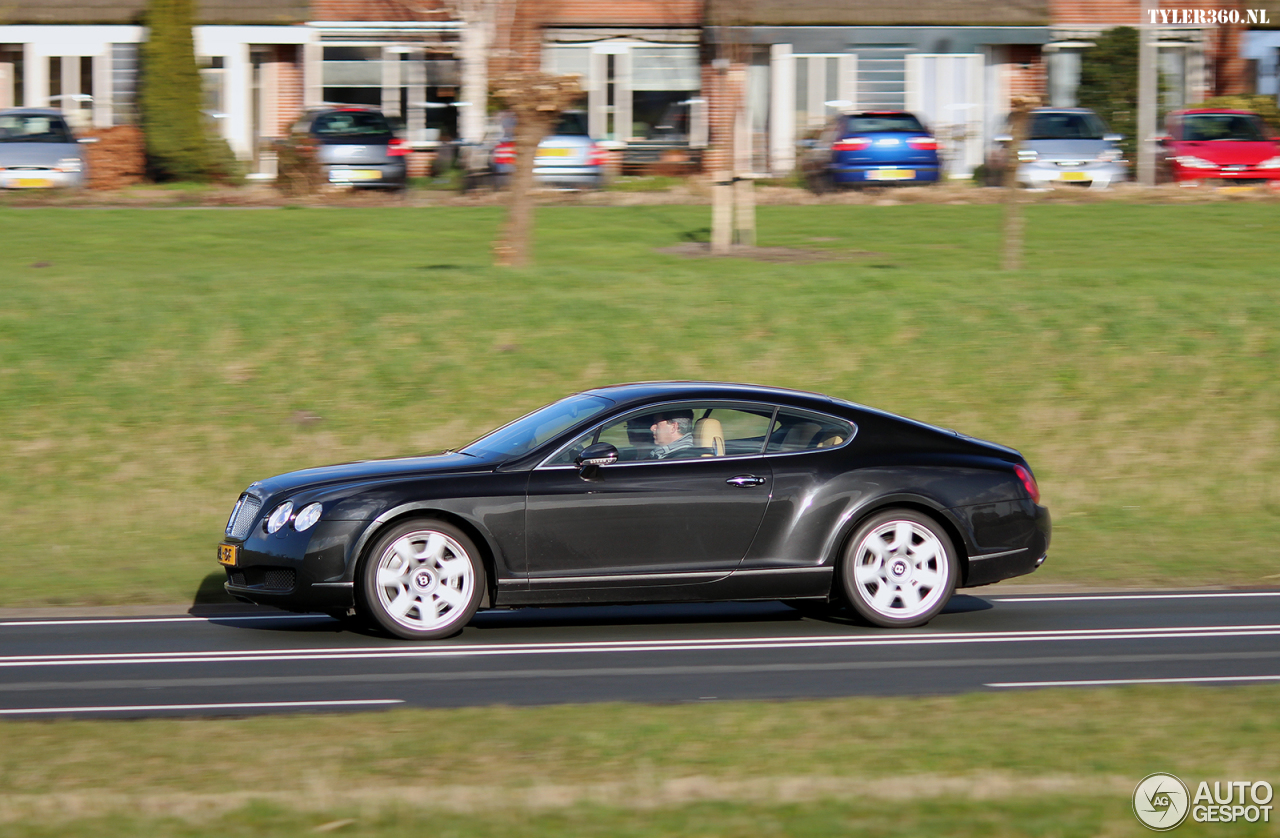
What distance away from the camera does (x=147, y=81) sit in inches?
1307

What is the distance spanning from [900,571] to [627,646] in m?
1.67

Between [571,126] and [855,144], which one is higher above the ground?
[571,126]

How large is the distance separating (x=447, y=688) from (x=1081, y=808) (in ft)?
10.6

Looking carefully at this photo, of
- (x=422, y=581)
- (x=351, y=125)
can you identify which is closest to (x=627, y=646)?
(x=422, y=581)

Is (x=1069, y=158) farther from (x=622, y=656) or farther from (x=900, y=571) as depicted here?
(x=622, y=656)

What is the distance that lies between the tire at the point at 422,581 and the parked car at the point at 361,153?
20.8 m

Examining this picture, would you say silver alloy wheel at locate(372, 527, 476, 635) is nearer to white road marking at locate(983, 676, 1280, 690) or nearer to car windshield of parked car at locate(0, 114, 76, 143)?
white road marking at locate(983, 676, 1280, 690)

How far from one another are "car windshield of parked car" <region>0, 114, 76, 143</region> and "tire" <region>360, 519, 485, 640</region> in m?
22.3

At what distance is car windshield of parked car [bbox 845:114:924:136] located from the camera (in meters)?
28.8

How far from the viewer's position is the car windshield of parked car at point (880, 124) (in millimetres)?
28812

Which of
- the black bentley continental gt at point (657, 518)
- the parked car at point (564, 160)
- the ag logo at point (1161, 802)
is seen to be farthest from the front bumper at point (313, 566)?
the parked car at point (564, 160)

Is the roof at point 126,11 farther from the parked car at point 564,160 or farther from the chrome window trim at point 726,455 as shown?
the chrome window trim at point 726,455

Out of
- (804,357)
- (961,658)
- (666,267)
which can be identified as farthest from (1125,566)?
(666,267)

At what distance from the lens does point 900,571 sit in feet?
30.8
